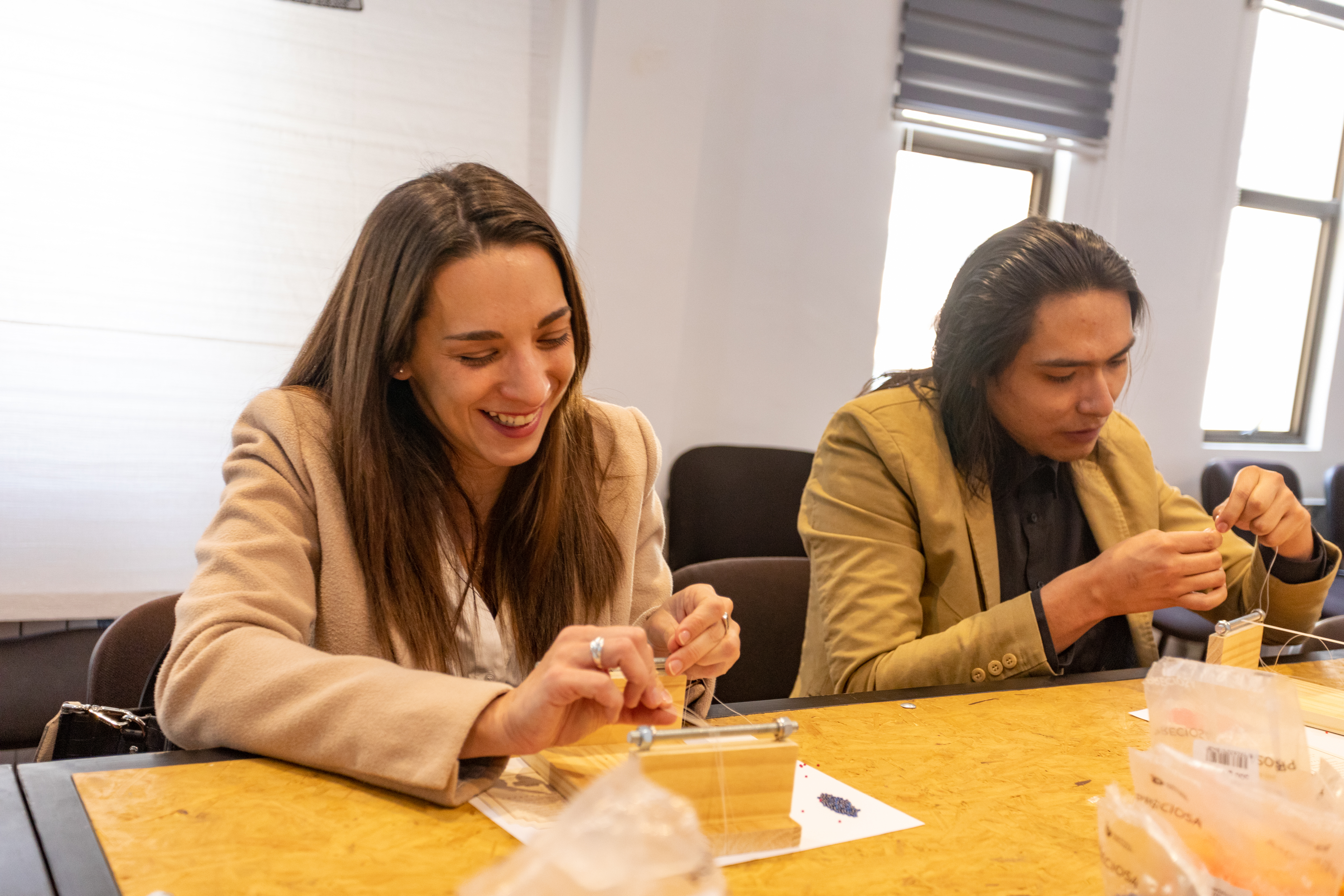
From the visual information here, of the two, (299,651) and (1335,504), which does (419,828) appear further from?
(1335,504)

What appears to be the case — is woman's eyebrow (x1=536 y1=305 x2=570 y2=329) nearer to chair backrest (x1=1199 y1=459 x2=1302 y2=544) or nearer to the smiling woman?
the smiling woman

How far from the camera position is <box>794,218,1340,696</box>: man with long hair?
1.42 metres

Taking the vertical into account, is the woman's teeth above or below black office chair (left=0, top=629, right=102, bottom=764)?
above

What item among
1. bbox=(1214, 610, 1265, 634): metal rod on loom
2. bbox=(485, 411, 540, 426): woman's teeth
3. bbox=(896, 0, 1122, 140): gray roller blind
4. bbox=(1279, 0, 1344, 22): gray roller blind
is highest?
bbox=(1279, 0, 1344, 22): gray roller blind

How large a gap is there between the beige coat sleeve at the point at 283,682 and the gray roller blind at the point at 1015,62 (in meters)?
2.81

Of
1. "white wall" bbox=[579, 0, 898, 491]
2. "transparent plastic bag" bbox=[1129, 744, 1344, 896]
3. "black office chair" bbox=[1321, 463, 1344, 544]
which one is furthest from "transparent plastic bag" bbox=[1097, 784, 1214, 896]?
"black office chair" bbox=[1321, 463, 1344, 544]

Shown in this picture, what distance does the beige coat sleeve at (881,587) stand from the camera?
4.61 ft

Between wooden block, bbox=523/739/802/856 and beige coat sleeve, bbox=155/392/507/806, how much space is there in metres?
0.13

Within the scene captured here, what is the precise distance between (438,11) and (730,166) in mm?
969

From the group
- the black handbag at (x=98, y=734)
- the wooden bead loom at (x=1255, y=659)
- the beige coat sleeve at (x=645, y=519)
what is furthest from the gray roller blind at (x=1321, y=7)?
the black handbag at (x=98, y=734)

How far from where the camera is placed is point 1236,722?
79cm

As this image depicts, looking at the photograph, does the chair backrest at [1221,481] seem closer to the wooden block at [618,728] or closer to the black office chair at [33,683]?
the wooden block at [618,728]

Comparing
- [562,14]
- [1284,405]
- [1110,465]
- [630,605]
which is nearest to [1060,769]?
[630,605]

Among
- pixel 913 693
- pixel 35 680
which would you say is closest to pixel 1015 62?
pixel 913 693
